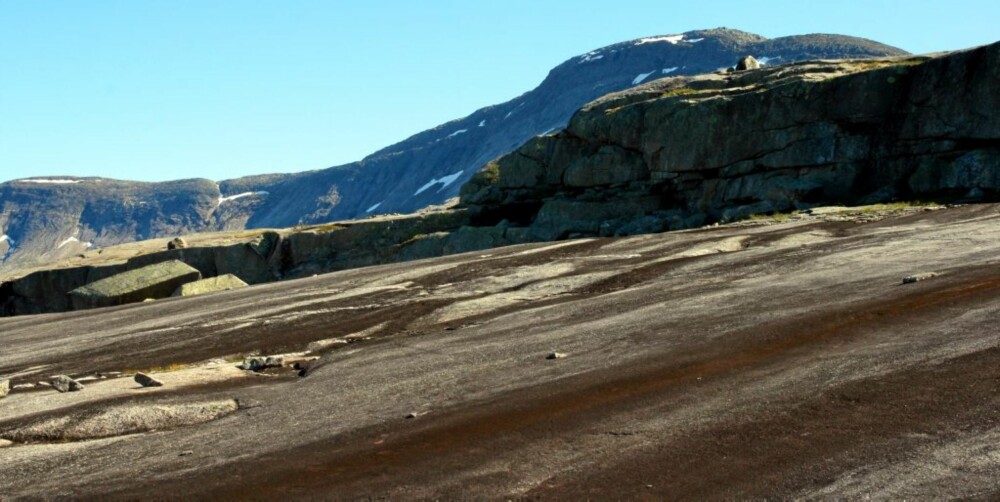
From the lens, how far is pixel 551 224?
189 feet

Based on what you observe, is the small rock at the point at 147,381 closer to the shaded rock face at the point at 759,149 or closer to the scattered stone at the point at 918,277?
the scattered stone at the point at 918,277

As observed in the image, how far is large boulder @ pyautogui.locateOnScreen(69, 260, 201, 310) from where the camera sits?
48.2 meters

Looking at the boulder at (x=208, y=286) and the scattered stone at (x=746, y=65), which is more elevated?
the scattered stone at (x=746, y=65)

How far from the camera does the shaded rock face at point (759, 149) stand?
145 feet

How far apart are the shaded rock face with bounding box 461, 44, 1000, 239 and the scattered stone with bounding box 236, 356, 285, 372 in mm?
33570

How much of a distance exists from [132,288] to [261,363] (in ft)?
102

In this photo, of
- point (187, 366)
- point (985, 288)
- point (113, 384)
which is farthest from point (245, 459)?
point (985, 288)

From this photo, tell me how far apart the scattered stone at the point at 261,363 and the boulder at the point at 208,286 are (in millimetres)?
25845

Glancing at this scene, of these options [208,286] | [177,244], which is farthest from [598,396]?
[177,244]

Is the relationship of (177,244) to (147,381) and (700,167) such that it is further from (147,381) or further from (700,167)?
(147,381)

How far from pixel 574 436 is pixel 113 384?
12828 mm

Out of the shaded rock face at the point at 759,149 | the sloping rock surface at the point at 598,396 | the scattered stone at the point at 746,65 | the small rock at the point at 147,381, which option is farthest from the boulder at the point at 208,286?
the scattered stone at the point at 746,65

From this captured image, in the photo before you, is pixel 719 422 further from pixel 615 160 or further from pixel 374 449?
pixel 615 160

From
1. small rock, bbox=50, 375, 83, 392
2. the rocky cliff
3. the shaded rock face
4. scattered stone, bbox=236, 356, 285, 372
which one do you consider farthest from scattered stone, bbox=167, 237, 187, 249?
scattered stone, bbox=236, 356, 285, 372
